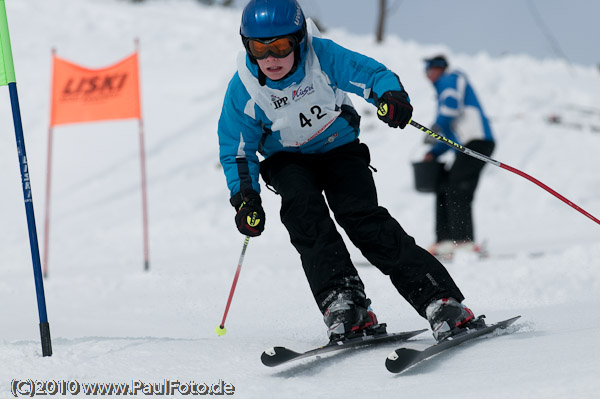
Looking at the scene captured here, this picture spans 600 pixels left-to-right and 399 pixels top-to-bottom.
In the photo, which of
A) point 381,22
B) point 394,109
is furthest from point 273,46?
point 381,22

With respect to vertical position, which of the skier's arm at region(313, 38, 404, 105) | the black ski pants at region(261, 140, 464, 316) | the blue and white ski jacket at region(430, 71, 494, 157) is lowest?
the black ski pants at region(261, 140, 464, 316)

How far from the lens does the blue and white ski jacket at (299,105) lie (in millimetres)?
3117

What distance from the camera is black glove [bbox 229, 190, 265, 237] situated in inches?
123

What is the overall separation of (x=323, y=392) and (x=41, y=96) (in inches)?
534

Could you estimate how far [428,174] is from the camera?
716cm

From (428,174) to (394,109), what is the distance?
4.36 metres

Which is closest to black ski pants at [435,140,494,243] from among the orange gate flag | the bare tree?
the orange gate flag

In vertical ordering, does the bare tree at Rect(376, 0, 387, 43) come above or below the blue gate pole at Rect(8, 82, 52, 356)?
above

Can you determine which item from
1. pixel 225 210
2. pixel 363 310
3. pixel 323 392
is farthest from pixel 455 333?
pixel 225 210

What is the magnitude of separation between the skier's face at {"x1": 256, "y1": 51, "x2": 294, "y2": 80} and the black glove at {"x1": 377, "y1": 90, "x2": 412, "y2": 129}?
1.45ft

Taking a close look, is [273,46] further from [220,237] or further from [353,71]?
[220,237]

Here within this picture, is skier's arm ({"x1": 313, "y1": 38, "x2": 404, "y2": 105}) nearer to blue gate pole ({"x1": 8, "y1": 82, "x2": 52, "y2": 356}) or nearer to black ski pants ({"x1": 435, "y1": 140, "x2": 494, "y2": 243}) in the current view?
blue gate pole ({"x1": 8, "y1": 82, "x2": 52, "y2": 356})

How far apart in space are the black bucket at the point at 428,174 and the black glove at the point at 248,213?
13.9 feet

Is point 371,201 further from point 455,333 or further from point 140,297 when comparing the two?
point 140,297
